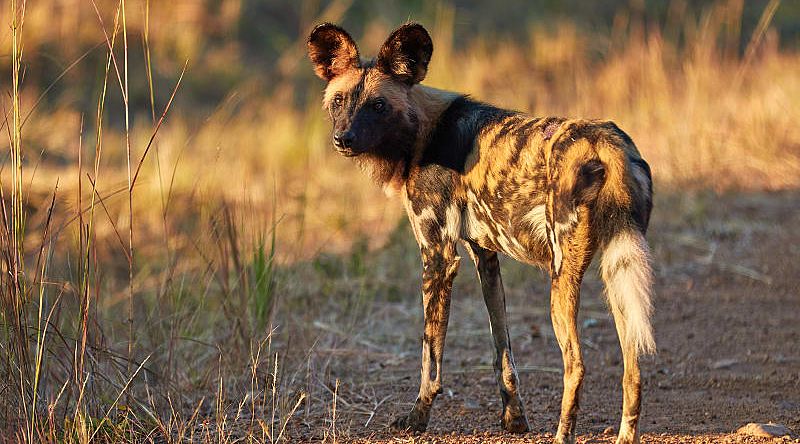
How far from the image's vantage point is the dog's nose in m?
3.48

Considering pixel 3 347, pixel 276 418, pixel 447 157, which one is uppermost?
pixel 447 157

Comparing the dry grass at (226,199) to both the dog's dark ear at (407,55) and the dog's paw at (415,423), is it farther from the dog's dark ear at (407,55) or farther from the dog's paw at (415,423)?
the dog's dark ear at (407,55)

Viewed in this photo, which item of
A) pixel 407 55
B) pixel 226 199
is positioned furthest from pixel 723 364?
pixel 226 199

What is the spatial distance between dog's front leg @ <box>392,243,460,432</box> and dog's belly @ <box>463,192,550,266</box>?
11 cm

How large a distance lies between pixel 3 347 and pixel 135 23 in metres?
8.30

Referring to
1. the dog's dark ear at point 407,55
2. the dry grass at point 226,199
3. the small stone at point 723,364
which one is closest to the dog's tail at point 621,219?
the dog's dark ear at point 407,55

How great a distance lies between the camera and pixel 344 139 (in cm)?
348

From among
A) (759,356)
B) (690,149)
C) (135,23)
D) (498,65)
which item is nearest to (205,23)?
(135,23)

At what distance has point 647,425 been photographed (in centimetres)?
355

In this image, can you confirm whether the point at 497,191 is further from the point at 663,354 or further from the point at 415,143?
the point at 663,354

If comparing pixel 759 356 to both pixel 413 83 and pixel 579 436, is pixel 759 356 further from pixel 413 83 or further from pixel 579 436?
pixel 413 83

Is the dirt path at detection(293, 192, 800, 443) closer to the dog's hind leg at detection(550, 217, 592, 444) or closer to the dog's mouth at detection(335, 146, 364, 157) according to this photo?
the dog's hind leg at detection(550, 217, 592, 444)

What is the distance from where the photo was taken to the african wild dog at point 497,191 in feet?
9.46

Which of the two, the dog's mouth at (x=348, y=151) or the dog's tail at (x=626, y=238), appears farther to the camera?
the dog's mouth at (x=348, y=151)
